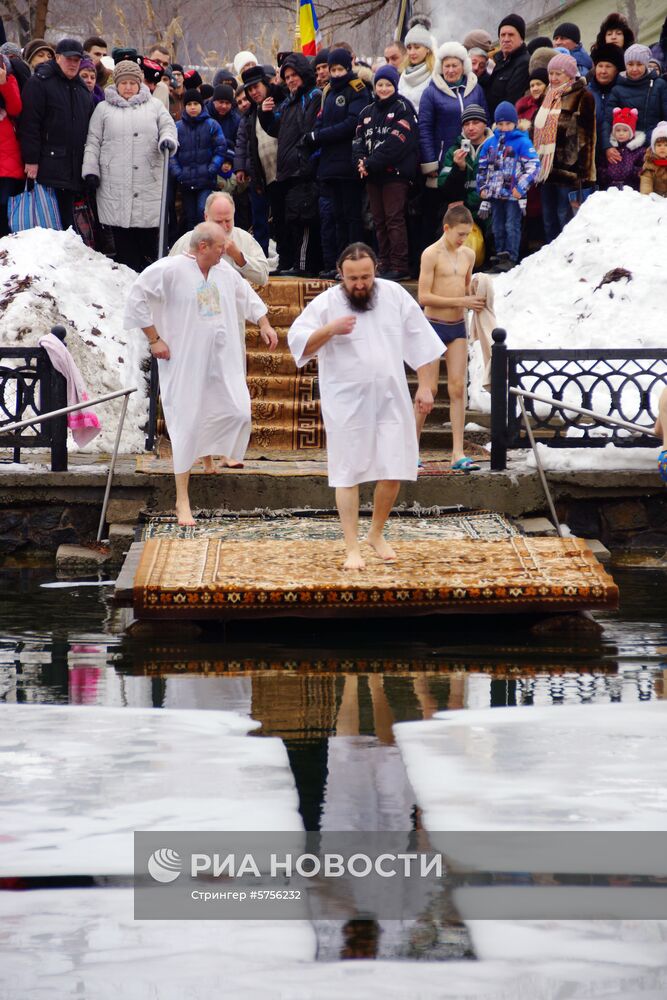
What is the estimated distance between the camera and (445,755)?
16.8 ft

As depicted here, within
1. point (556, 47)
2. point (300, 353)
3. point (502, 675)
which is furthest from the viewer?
point (556, 47)

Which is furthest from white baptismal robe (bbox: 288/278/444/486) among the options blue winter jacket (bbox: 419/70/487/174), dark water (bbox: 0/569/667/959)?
→ blue winter jacket (bbox: 419/70/487/174)

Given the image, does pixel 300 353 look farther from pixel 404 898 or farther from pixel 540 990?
pixel 540 990

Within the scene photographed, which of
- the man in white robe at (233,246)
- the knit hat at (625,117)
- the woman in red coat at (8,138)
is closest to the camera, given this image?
the man in white robe at (233,246)

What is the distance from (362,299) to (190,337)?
6.20 feet

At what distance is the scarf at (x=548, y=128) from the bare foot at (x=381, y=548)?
6462mm

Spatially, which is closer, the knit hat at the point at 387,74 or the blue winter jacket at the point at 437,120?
the knit hat at the point at 387,74

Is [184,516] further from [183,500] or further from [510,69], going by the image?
[510,69]

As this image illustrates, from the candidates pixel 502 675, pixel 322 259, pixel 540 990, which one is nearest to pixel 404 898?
pixel 540 990

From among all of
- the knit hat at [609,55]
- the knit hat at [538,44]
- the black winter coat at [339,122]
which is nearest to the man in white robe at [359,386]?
the black winter coat at [339,122]

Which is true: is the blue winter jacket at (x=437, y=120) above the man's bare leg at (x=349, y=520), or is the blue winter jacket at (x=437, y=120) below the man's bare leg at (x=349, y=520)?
above

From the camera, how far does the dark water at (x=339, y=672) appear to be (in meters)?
5.08

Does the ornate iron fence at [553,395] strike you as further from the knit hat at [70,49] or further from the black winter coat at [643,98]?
the knit hat at [70,49]

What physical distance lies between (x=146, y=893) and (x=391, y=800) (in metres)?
1.01
